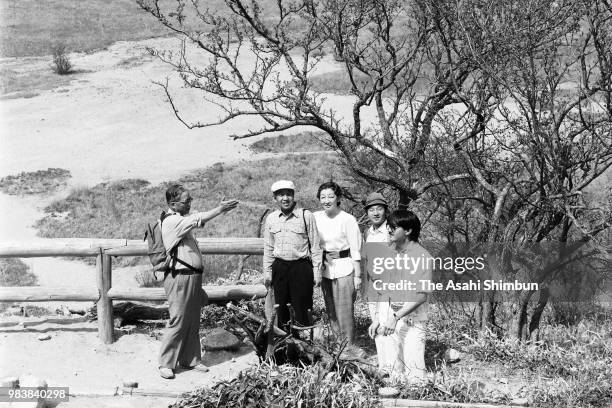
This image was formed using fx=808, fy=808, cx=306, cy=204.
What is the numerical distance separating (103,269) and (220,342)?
1.20 m

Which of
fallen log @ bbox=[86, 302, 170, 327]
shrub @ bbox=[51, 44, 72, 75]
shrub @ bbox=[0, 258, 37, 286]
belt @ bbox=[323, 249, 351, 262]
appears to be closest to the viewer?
belt @ bbox=[323, 249, 351, 262]

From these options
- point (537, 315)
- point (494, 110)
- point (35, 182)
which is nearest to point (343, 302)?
point (537, 315)

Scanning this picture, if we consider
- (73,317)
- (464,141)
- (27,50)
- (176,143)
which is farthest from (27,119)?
(464,141)

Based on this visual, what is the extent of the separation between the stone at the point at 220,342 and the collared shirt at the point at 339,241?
124 cm

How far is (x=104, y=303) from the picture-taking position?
22.8ft

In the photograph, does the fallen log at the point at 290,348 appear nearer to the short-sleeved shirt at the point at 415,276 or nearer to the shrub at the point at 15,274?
the short-sleeved shirt at the point at 415,276

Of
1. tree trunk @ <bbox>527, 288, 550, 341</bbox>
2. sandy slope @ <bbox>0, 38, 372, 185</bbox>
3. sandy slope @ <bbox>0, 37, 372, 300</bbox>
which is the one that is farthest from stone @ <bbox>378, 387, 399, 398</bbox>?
sandy slope @ <bbox>0, 38, 372, 185</bbox>

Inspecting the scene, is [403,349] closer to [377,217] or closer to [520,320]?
[377,217]

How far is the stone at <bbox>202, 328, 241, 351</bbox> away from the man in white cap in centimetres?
95

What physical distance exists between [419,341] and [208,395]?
1544mm

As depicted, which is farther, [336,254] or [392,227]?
[336,254]

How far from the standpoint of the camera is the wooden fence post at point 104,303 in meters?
6.95

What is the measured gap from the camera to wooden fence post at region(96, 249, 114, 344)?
695 cm

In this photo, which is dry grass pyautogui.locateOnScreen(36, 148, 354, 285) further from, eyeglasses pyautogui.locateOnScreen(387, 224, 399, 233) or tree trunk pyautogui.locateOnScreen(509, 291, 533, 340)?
eyeglasses pyautogui.locateOnScreen(387, 224, 399, 233)
